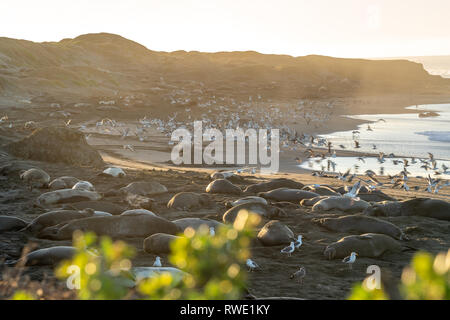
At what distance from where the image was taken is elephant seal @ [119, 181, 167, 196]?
12.9 meters

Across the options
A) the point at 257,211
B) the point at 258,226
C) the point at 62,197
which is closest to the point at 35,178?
the point at 62,197

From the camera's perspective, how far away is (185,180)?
52.6ft

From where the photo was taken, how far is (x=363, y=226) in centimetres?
951

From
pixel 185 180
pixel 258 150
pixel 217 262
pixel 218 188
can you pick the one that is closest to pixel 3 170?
pixel 185 180

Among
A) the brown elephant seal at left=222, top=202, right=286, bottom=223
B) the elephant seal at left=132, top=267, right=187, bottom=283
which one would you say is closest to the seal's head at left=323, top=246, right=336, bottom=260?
the brown elephant seal at left=222, top=202, right=286, bottom=223

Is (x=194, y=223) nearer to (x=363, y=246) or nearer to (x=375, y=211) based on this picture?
(x=363, y=246)

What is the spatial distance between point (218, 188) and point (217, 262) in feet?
37.5

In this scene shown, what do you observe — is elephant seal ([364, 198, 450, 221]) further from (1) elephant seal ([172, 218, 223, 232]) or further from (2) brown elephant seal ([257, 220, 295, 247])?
(1) elephant seal ([172, 218, 223, 232])

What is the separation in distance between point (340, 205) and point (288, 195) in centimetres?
160

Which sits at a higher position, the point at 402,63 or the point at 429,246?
the point at 402,63

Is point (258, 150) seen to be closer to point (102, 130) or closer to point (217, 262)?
point (102, 130)

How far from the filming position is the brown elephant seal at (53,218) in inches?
352

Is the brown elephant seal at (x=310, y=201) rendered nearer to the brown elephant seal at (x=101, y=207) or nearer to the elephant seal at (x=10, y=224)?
the brown elephant seal at (x=101, y=207)
